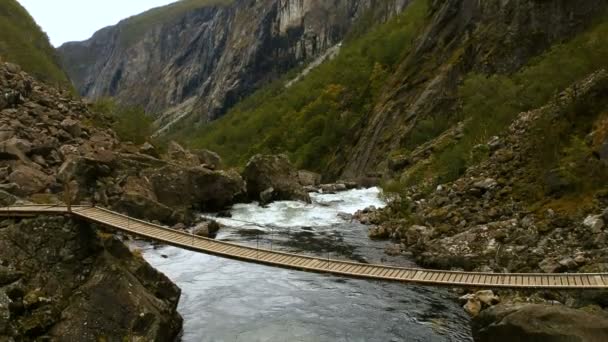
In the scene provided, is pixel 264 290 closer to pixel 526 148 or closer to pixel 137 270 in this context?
pixel 137 270

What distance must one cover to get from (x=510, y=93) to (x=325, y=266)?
982 inches

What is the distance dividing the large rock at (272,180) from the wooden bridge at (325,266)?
2606 centimetres

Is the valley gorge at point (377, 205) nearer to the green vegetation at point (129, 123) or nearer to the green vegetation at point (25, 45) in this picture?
the green vegetation at point (129, 123)

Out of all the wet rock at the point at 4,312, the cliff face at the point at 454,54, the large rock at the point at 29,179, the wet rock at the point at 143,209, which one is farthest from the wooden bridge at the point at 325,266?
the cliff face at the point at 454,54

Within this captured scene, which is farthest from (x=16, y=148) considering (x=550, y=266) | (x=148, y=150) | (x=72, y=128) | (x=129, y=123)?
(x=550, y=266)

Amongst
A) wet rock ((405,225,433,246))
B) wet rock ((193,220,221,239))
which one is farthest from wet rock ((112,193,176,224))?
wet rock ((405,225,433,246))

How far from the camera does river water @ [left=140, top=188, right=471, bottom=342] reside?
15.1 m

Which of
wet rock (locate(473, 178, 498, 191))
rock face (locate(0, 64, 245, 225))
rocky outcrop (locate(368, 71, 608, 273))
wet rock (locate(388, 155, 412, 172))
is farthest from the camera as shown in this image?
wet rock (locate(388, 155, 412, 172))

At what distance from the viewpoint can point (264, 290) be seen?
62.8 feet

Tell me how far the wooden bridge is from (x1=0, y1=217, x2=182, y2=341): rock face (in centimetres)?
53

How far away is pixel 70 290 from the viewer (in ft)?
43.0

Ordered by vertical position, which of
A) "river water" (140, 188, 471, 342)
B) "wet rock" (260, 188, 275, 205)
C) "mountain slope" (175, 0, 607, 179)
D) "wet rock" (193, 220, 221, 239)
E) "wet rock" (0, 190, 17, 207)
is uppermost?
"mountain slope" (175, 0, 607, 179)

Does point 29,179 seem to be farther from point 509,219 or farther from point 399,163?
point 399,163

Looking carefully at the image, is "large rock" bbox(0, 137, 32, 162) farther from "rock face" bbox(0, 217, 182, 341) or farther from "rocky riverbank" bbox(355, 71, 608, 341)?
"rocky riverbank" bbox(355, 71, 608, 341)
